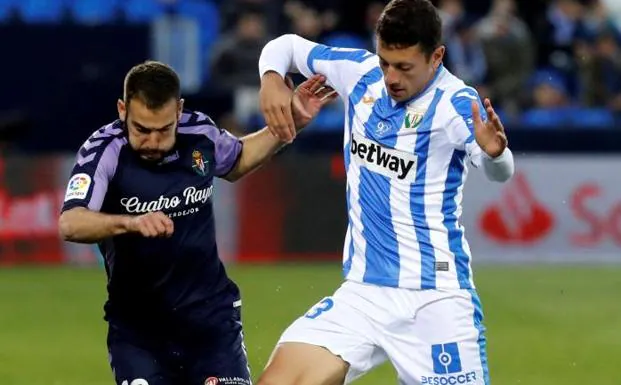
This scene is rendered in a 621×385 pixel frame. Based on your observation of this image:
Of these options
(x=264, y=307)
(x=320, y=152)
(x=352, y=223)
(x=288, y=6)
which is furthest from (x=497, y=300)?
(x=352, y=223)

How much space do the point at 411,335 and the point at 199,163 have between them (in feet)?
4.26

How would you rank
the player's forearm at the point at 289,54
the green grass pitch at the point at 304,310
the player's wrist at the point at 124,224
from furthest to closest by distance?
the green grass pitch at the point at 304,310, the player's forearm at the point at 289,54, the player's wrist at the point at 124,224

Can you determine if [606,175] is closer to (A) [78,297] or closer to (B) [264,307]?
(B) [264,307]

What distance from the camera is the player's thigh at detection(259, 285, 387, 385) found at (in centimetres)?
700

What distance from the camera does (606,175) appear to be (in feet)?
57.8

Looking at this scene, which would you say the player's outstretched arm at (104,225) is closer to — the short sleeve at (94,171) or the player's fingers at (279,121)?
the short sleeve at (94,171)

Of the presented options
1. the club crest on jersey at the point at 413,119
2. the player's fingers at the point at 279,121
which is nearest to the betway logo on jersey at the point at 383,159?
the club crest on jersey at the point at 413,119

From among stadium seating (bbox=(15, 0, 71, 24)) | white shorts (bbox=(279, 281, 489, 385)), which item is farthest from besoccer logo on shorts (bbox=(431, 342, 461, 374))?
stadium seating (bbox=(15, 0, 71, 24))

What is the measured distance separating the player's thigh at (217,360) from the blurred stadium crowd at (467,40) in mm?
10840

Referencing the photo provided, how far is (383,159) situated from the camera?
23.8ft

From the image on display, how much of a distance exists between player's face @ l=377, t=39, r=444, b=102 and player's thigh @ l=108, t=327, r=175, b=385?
1.65 meters

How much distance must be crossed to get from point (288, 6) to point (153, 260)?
12.9m

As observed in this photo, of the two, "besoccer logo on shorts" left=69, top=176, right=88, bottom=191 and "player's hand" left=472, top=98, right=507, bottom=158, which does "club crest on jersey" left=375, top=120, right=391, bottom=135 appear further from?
"besoccer logo on shorts" left=69, top=176, right=88, bottom=191

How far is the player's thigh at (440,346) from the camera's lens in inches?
278
